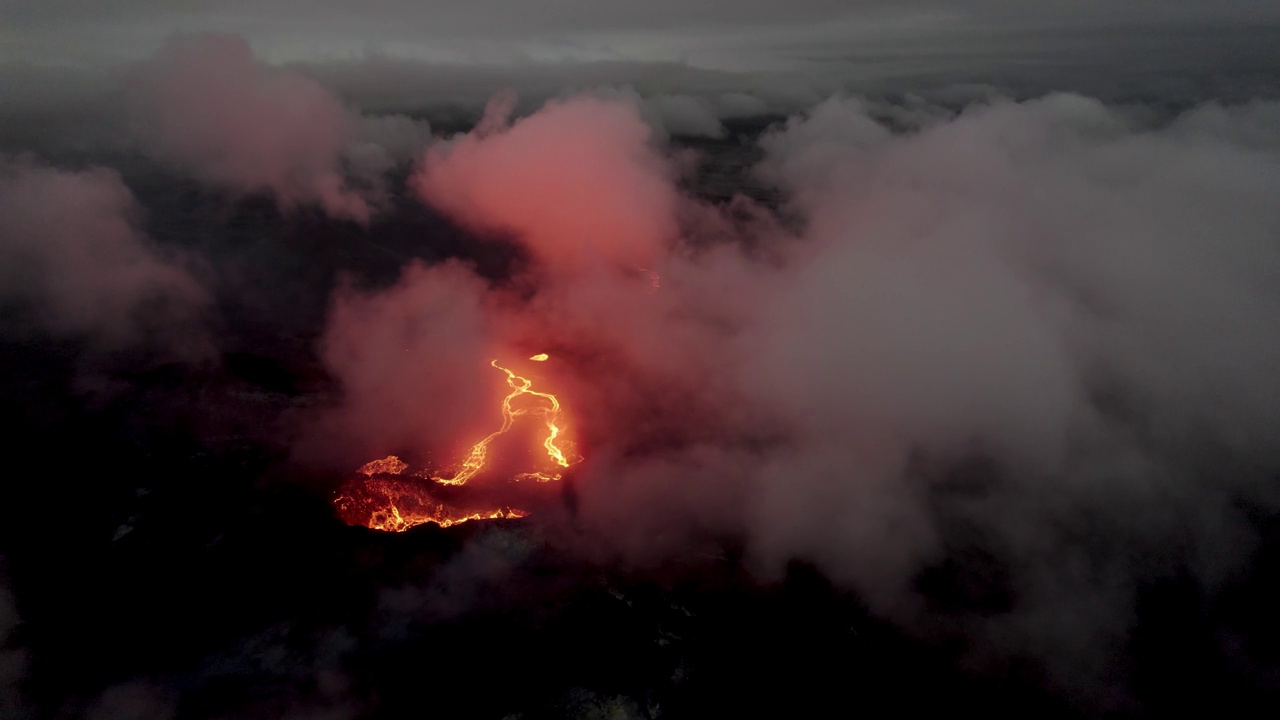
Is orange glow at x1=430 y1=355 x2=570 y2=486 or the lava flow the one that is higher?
the lava flow

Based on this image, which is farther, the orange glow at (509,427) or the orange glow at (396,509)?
the orange glow at (509,427)

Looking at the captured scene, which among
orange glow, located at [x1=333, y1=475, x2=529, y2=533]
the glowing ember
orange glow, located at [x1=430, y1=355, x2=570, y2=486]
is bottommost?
orange glow, located at [x1=430, y1=355, x2=570, y2=486]

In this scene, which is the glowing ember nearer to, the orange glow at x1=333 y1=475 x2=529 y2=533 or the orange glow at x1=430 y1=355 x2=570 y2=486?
the orange glow at x1=333 y1=475 x2=529 y2=533

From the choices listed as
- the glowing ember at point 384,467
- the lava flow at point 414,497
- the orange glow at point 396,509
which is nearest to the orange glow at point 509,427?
the lava flow at point 414,497

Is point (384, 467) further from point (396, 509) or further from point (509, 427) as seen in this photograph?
point (509, 427)

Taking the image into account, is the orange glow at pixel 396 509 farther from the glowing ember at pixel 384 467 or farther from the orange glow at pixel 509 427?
the orange glow at pixel 509 427

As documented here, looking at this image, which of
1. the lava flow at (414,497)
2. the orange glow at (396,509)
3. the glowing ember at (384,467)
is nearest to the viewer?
the orange glow at (396,509)

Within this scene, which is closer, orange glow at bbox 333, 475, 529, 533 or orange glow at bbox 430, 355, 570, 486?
orange glow at bbox 333, 475, 529, 533

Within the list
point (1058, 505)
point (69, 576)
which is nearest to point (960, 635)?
point (1058, 505)

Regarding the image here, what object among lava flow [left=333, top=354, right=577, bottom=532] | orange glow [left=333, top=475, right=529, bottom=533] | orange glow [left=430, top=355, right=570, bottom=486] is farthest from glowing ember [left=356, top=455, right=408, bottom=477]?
orange glow [left=430, top=355, right=570, bottom=486]
